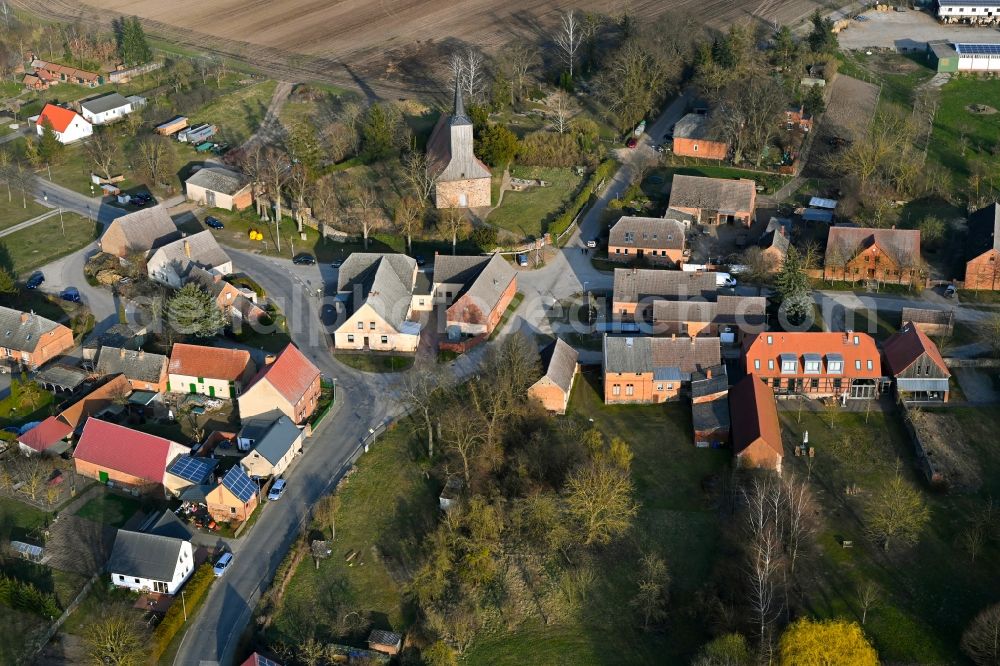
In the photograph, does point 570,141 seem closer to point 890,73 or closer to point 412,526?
point 890,73

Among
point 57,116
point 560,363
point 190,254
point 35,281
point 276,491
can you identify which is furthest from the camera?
point 57,116

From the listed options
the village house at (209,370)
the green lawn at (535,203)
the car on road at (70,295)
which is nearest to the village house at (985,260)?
the green lawn at (535,203)

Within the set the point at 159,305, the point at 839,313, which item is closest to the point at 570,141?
the point at 839,313

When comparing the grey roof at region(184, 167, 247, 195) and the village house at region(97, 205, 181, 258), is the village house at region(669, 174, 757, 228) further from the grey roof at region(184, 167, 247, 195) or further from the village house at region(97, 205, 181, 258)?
the village house at region(97, 205, 181, 258)

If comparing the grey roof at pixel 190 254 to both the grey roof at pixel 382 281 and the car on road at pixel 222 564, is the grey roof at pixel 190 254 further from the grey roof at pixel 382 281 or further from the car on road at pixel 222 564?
the car on road at pixel 222 564

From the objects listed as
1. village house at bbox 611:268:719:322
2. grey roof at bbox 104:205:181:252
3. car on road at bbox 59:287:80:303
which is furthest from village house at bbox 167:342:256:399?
village house at bbox 611:268:719:322

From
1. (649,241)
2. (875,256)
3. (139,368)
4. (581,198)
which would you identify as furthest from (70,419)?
(875,256)

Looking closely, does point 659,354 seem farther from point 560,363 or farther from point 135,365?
point 135,365
